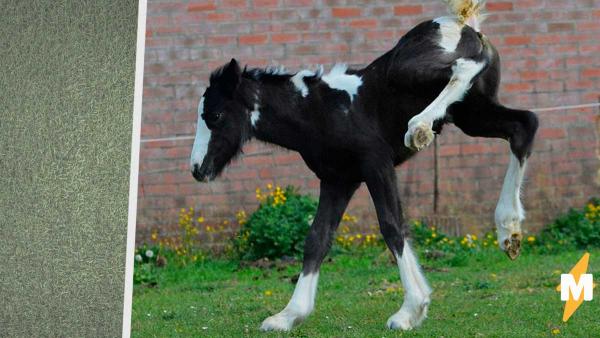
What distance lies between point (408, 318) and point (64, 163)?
87.6 inches

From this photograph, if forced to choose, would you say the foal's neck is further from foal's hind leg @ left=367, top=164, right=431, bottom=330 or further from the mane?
foal's hind leg @ left=367, top=164, right=431, bottom=330

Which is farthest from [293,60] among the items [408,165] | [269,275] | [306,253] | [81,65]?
[81,65]

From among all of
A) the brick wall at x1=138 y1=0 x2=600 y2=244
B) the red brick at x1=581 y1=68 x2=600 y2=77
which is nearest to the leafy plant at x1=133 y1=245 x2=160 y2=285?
the brick wall at x1=138 y1=0 x2=600 y2=244

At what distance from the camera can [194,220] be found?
9375 mm

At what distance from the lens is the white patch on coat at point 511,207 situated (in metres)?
5.68

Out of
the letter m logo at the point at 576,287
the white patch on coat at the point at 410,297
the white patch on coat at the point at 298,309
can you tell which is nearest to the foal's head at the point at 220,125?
the white patch on coat at the point at 298,309

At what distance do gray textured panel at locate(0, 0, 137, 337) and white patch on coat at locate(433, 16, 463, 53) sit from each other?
205 centimetres

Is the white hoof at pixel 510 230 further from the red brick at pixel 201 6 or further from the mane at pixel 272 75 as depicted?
the red brick at pixel 201 6

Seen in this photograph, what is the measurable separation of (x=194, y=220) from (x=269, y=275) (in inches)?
43.1

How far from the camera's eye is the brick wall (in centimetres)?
935

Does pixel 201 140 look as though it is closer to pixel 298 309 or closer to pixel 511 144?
pixel 298 309

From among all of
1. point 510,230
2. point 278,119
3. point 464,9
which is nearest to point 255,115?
point 278,119

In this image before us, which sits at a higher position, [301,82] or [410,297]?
[301,82]

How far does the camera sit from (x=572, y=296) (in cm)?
671
